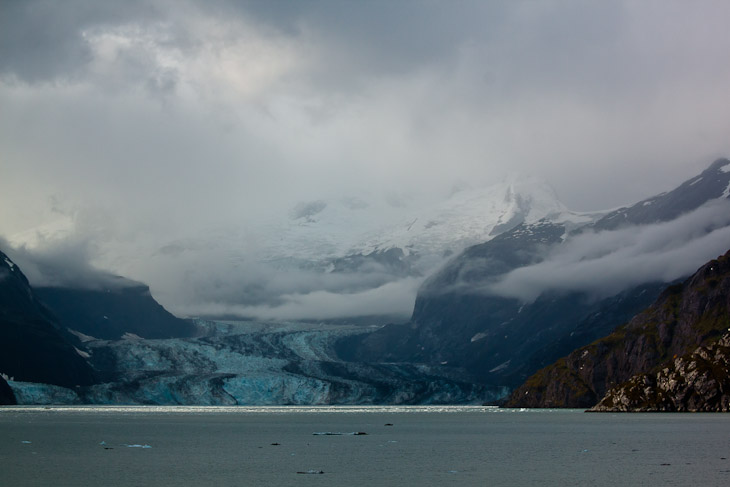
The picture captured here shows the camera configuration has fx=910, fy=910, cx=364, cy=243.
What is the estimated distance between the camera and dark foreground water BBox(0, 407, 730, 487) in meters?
71.3

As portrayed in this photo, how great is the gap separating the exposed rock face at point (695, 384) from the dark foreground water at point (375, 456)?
2880 cm

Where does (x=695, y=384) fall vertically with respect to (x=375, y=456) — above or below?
below

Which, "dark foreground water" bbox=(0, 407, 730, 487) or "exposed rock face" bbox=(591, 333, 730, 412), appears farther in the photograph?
"exposed rock face" bbox=(591, 333, 730, 412)

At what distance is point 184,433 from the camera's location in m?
135

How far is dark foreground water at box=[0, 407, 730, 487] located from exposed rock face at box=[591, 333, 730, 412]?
94.5ft

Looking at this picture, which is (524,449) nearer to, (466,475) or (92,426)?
(466,475)

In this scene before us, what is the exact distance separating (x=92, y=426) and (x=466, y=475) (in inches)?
3828

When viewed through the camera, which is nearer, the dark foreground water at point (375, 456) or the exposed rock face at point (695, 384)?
the dark foreground water at point (375, 456)

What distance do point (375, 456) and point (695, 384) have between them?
9902 cm

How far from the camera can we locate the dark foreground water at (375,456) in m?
71.3

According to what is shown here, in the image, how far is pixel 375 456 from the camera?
A: 93.6 m

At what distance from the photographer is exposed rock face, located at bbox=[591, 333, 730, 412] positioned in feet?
546

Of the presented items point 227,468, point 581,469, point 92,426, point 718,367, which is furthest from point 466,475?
point 718,367

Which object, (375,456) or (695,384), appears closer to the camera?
(375,456)
